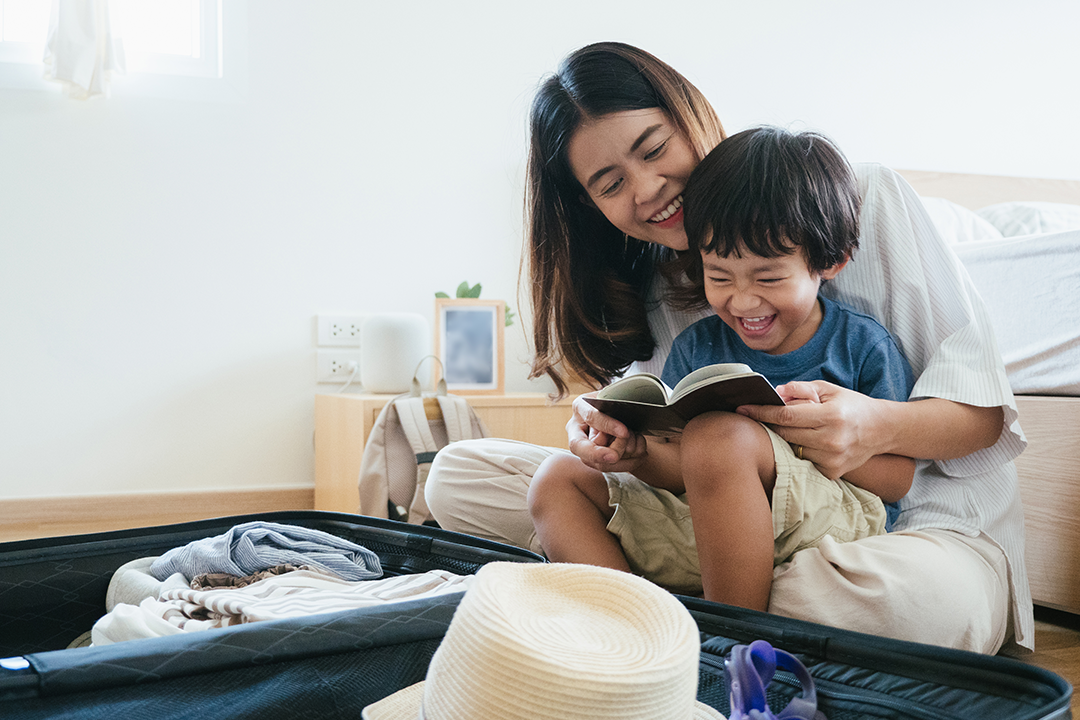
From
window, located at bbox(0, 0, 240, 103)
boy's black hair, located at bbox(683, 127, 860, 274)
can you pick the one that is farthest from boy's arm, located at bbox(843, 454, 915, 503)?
window, located at bbox(0, 0, 240, 103)

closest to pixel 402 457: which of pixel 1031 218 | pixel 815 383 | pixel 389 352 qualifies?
pixel 389 352

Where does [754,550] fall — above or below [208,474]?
above

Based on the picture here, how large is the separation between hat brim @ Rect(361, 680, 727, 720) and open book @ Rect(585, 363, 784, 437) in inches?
10.3

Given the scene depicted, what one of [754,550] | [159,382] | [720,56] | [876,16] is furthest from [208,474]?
[876,16]

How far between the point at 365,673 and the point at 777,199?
60cm

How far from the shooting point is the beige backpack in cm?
158

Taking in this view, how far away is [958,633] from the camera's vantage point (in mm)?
764

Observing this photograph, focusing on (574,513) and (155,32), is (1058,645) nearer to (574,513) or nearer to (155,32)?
(574,513)

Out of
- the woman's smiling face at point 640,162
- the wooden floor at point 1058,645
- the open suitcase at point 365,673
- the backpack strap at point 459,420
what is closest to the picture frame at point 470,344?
the backpack strap at point 459,420

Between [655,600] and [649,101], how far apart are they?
73 cm

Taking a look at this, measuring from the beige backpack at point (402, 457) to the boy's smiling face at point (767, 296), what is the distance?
0.83m

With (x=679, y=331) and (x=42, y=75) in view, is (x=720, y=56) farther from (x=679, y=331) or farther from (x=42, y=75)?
(x=42, y=75)

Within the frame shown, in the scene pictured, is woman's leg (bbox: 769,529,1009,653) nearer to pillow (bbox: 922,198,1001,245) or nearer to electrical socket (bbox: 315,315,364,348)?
pillow (bbox: 922,198,1001,245)

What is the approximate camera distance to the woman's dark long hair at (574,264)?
109 centimetres
